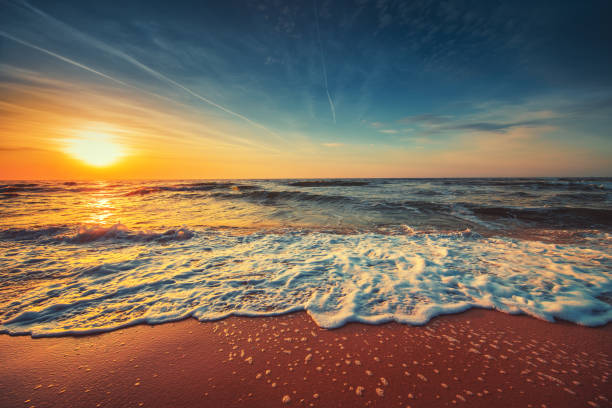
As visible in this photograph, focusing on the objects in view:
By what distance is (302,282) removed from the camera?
401 cm

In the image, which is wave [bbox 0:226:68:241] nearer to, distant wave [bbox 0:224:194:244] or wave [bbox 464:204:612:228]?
distant wave [bbox 0:224:194:244]

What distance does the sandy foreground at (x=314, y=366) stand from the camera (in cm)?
192

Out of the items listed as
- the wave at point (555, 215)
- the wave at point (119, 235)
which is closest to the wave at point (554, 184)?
the wave at point (555, 215)

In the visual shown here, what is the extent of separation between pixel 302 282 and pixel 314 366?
1.79 meters

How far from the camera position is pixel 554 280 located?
12.8 feet

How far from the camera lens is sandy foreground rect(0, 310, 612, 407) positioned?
1919 millimetres

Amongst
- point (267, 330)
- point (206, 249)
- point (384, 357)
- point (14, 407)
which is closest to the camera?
point (14, 407)

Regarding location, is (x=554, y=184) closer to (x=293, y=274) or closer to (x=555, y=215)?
(x=555, y=215)

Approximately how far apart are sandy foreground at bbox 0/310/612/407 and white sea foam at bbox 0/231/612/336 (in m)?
0.26

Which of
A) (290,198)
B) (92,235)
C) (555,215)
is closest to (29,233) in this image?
(92,235)

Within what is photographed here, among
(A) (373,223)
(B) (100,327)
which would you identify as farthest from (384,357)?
(A) (373,223)

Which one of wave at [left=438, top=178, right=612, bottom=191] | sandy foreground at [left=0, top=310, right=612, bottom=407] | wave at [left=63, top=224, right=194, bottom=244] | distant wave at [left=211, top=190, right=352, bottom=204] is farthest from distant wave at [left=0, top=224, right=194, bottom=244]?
wave at [left=438, top=178, right=612, bottom=191]

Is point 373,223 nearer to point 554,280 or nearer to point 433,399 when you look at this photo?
point 554,280

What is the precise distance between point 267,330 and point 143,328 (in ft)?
5.24
